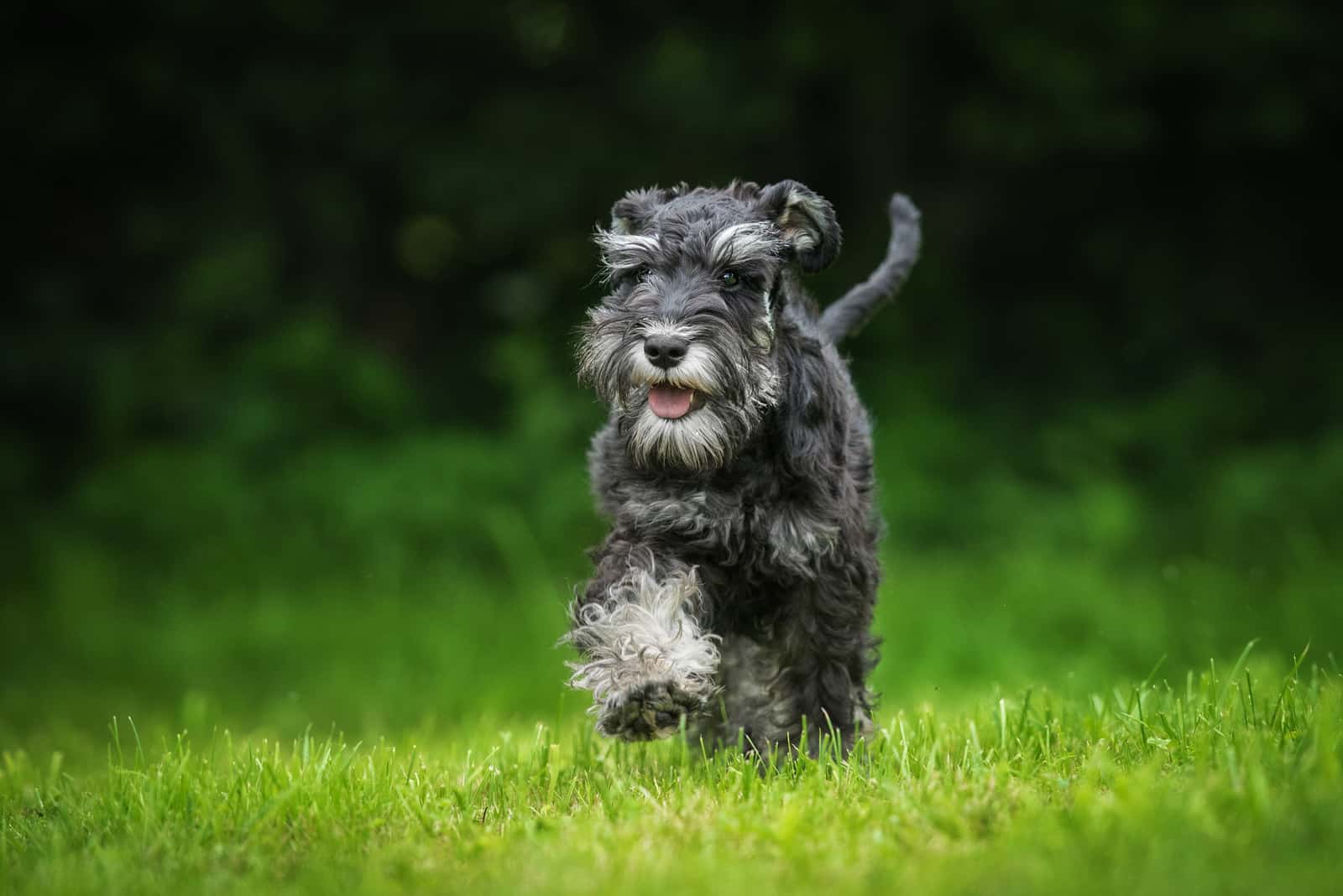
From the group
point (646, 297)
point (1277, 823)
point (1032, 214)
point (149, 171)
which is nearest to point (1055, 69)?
point (1032, 214)

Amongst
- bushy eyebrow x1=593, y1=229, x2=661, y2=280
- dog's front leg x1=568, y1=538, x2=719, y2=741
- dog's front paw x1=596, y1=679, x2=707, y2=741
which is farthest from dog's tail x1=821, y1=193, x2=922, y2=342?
dog's front paw x1=596, y1=679, x2=707, y2=741

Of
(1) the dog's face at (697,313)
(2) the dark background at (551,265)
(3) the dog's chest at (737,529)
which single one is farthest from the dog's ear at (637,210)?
(2) the dark background at (551,265)

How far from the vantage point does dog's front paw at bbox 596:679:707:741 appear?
3932mm

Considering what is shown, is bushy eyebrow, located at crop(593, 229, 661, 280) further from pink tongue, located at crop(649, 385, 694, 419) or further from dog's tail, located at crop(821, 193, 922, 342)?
dog's tail, located at crop(821, 193, 922, 342)

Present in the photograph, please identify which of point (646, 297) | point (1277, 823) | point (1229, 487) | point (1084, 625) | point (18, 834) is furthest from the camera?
point (1229, 487)

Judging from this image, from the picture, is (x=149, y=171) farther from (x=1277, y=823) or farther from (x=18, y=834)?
(x=1277, y=823)

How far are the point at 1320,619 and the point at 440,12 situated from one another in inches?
391

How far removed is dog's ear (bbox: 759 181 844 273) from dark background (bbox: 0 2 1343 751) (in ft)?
21.8

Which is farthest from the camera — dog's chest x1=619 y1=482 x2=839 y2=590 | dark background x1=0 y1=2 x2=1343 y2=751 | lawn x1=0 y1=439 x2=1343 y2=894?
dark background x1=0 y1=2 x2=1343 y2=751

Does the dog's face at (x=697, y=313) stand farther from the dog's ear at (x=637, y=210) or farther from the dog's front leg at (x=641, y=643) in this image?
the dog's front leg at (x=641, y=643)

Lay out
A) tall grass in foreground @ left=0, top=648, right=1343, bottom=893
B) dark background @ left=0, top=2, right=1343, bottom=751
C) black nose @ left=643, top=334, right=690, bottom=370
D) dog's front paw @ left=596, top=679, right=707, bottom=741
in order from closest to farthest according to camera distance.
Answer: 1. tall grass in foreground @ left=0, top=648, right=1343, bottom=893
2. dog's front paw @ left=596, top=679, right=707, bottom=741
3. black nose @ left=643, top=334, right=690, bottom=370
4. dark background @ left=0, top=2, right=1343, bottom=751

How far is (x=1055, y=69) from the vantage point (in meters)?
12.6

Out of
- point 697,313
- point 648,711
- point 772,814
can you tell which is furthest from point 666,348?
point 772,814

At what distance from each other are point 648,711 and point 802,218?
5.79ft
